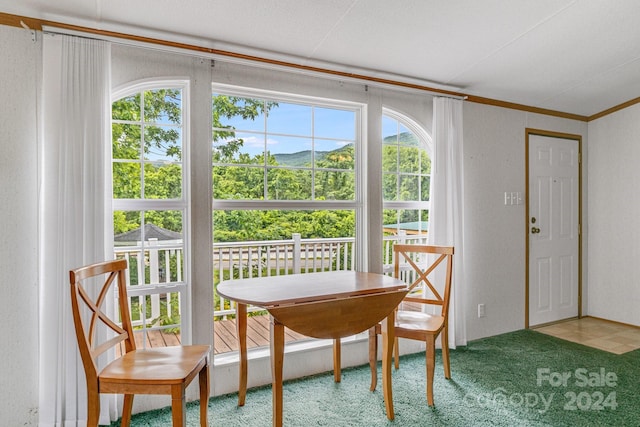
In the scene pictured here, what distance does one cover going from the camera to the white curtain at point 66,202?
1.86 m

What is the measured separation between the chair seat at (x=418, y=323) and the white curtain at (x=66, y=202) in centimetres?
173

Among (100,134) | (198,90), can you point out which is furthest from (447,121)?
(100,134)

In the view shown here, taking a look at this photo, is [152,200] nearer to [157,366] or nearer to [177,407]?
[157,366]

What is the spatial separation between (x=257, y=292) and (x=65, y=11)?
5.65ft

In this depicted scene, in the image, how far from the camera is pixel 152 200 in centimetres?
223

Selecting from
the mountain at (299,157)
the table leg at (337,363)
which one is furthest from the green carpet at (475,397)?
the mountain at (299,157)

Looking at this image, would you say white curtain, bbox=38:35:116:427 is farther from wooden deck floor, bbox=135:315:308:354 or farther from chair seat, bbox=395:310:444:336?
chair seat, bbox=395:310:444:336

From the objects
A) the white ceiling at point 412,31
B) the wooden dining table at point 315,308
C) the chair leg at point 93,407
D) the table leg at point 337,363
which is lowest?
the table leg at point 337,363

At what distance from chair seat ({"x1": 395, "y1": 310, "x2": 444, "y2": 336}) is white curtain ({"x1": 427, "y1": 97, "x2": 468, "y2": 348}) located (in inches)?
26.8

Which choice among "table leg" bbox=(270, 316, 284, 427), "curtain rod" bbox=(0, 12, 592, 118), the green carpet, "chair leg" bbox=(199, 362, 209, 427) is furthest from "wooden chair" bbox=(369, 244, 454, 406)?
"curtain rod" bbox=(0, 12, 592, 118)

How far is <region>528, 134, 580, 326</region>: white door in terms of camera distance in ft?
12.0

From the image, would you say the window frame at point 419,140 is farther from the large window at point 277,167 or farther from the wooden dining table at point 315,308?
the wooden dining table at point 315,308

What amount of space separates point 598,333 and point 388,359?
2.66m

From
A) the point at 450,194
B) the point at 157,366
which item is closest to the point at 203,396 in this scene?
the point at 157,366
